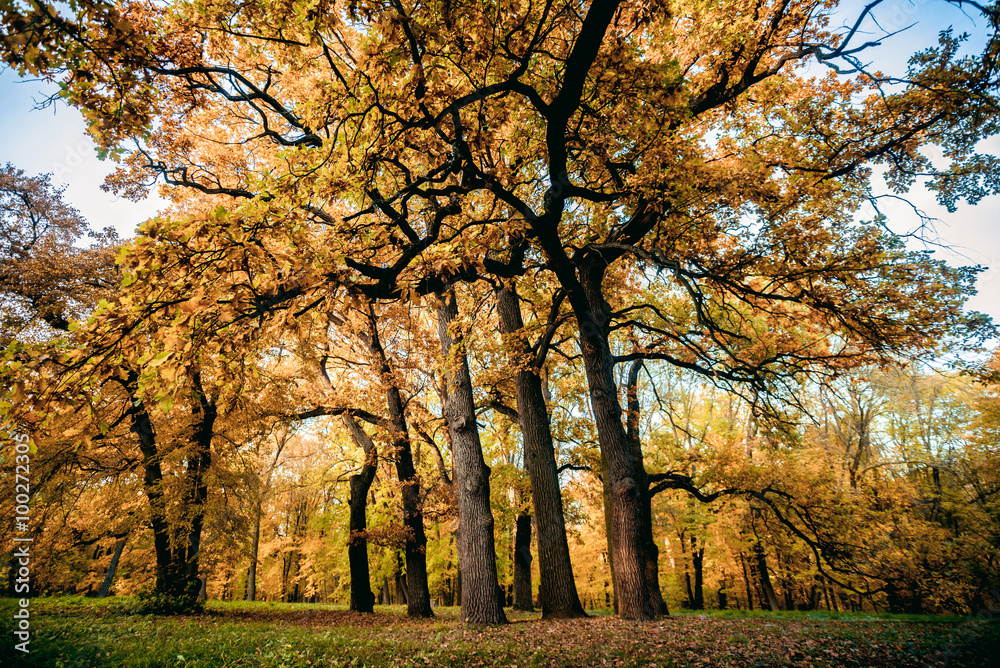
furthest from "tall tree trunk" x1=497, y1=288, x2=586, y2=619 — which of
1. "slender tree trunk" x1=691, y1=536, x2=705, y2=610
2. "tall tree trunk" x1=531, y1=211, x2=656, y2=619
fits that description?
"slender tree trunk" x1=691, y1=536, x2=705, y2=610

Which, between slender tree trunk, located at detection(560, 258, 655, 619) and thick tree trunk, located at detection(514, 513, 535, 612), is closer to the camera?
slender tree trunk, located at detection(560, 258, 655, 619)

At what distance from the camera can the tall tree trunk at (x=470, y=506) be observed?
25.8 ft

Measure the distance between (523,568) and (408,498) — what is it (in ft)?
17.9

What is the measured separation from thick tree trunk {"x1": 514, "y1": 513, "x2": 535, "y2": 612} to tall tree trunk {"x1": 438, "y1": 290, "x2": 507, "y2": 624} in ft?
21.9

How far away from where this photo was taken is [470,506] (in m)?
8.66

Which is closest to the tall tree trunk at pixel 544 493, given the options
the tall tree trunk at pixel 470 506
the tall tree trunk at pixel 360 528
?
the tall tree trunk at pixel 470 506

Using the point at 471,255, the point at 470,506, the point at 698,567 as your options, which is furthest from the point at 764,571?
the point at 471,255

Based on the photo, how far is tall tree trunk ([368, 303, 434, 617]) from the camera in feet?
39.2

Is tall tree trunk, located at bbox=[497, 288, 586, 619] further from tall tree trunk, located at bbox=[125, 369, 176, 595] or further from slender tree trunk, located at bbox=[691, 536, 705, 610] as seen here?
slender tree trunk, located at bbox=[691, 536, 705, 610]

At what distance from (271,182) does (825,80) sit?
8.99 meters

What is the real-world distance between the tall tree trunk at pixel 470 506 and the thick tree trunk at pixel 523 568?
668 cm

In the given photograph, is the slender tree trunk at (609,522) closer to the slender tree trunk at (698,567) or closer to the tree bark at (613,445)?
the tree bark at (613,445)

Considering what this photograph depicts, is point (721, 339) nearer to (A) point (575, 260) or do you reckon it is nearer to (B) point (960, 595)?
(A) point (575, 260)

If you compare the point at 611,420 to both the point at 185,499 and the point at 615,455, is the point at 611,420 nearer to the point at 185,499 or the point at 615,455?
the point at 615,455
